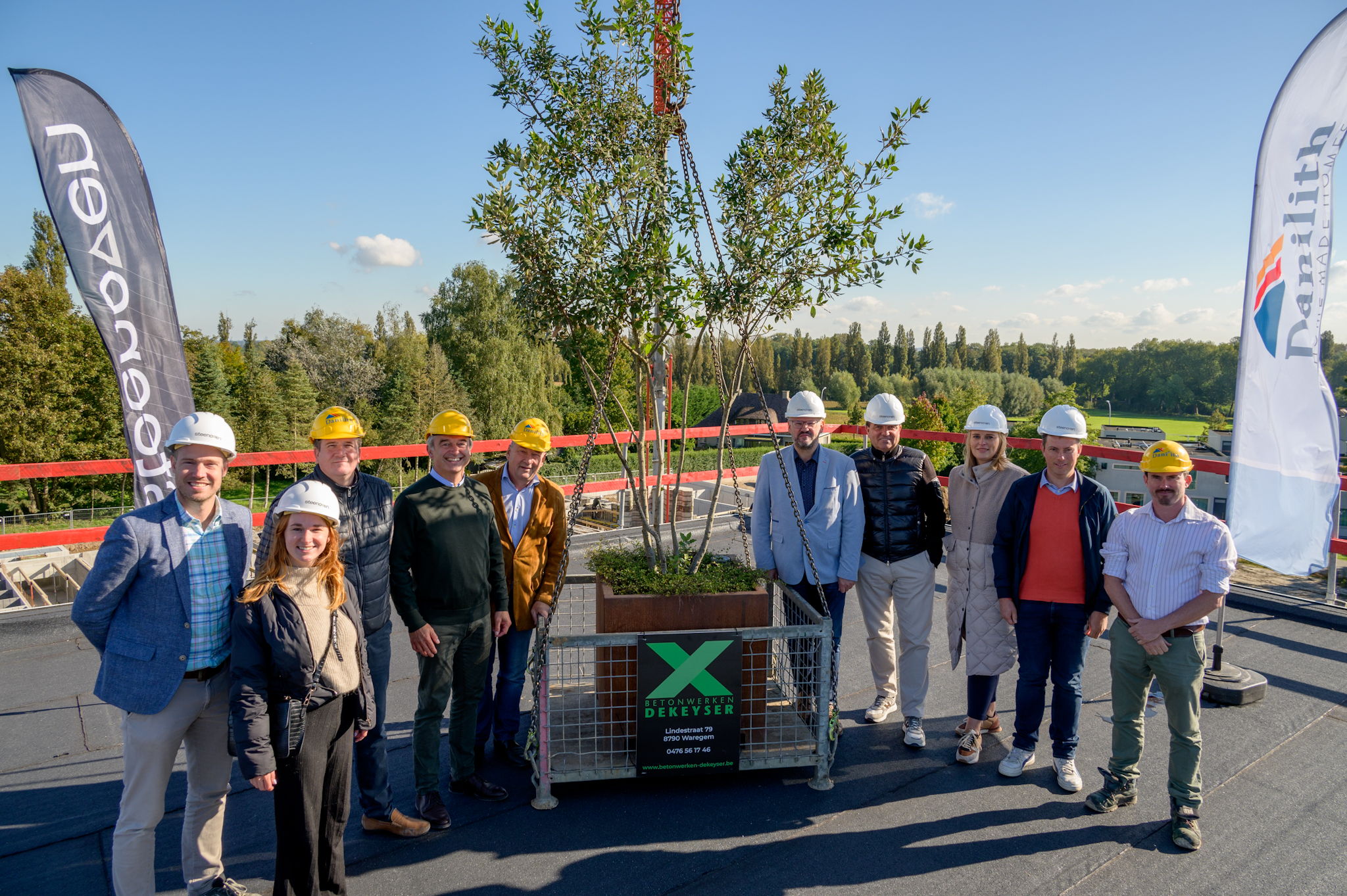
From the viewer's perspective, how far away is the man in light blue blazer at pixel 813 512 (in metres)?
3.96

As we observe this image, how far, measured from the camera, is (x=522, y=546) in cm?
372

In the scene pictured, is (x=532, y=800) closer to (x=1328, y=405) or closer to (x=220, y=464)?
(x=220, y=464)

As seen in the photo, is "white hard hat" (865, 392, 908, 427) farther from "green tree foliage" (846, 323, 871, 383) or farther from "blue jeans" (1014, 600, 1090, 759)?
"green tree foliage" (846, 323, 871, 383)

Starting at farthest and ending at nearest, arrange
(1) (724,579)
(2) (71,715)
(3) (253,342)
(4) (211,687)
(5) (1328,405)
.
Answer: (3) (253,342) < (5) (1328,405) < (2) (71,715) < (1) (724,579) < (4) (211,687)

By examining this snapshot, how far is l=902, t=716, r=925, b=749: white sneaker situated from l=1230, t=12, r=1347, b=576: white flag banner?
2746 mm

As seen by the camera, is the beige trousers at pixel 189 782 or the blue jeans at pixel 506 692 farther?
the blue jeans at pixel 506 692

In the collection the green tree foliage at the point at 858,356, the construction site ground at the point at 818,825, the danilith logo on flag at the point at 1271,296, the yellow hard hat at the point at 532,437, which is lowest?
the construction site ground at the point at 818,825

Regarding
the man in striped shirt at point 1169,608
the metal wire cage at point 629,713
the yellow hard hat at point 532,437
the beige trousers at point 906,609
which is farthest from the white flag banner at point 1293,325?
the yellow hard hat at point 532,437

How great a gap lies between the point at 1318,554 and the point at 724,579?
13.8ft

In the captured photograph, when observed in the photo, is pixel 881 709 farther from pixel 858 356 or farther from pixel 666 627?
pixel 858 356

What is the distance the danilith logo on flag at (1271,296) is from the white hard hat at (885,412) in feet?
8.82

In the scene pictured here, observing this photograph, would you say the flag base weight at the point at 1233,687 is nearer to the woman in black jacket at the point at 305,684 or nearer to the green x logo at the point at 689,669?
the green x logo at the point at 689,669

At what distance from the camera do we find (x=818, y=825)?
10.6 ft

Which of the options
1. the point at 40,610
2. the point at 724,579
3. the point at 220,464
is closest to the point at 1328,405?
the point at 724,579
